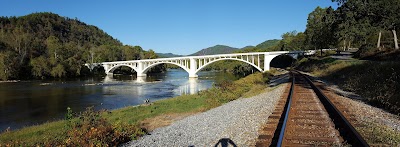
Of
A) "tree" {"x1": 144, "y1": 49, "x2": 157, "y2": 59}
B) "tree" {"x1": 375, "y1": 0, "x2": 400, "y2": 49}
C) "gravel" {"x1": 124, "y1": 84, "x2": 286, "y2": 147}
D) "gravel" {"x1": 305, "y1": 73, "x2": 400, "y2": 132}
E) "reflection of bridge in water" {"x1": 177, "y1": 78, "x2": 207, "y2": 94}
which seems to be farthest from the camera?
"tree" {"x1": 144, "y1": 49, "x2": 157, "y2": 59}

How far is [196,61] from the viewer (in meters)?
83.8

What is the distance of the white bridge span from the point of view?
74.2m

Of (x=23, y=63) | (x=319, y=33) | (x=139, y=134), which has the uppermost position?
(x=319, y=33)

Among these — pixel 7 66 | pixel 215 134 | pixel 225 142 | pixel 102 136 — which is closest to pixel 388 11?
pixel 215 134

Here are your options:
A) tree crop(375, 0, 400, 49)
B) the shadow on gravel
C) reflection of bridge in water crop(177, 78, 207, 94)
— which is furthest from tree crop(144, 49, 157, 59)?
the shadow on gravel

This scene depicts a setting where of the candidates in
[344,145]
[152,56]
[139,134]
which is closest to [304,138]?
[344,145]

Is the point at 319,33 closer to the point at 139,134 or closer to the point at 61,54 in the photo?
the point at 139,134

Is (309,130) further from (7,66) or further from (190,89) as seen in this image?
(7,66)

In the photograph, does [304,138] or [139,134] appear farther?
[139,134]

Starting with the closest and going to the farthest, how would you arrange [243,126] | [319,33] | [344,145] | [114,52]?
[344,145], [243,126], [319,33], [114,52]

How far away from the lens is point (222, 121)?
32.0 ft

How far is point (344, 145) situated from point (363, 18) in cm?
2220

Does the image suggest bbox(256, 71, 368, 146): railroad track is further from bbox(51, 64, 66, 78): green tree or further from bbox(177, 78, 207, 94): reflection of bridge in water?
bbox(51, 64, 66, 78): green tree

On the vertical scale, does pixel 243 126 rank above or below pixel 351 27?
below
